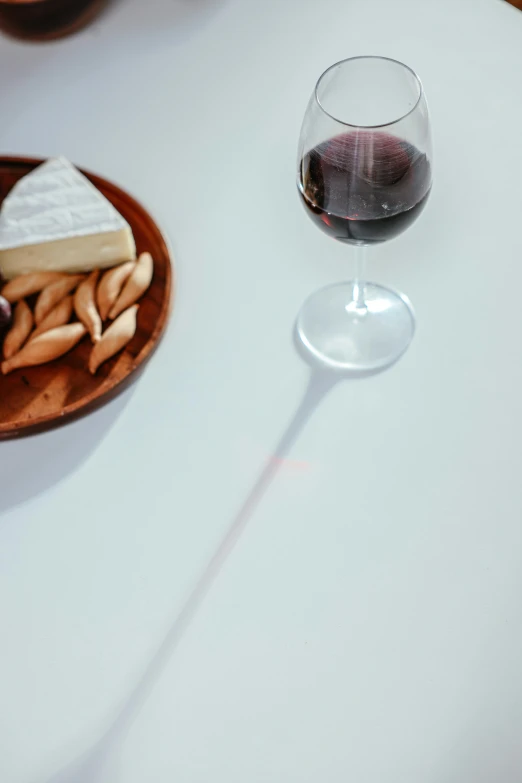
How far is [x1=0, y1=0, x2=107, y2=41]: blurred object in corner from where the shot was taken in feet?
3.56

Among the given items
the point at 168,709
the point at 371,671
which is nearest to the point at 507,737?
the point at 371,671

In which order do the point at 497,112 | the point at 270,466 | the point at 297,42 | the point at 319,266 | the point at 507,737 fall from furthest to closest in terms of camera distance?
1. the point at 297,42
2. the point at 497,112
3. the point at 319,266
4. the point at 270,466
5. the point at 507,737

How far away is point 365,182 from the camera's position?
61 cm

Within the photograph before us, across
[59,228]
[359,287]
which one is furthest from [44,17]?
[359,287]

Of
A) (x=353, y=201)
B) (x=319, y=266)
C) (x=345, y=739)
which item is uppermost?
(x=353, y=201)

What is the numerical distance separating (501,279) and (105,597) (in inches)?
17.7

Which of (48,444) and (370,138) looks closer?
(370,138)

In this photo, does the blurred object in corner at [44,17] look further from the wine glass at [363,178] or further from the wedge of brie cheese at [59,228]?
the wine glass at [363,178]

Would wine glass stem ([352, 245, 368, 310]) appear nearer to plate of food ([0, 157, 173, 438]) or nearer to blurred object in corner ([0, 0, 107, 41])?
plate of food ([0, 157, 173, 438])

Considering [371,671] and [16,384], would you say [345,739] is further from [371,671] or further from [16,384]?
[16,384]

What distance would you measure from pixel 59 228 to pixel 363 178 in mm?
352

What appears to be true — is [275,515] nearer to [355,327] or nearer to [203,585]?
[203,585]

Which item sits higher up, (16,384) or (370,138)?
(370,138)

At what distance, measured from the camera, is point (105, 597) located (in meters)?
0.61
